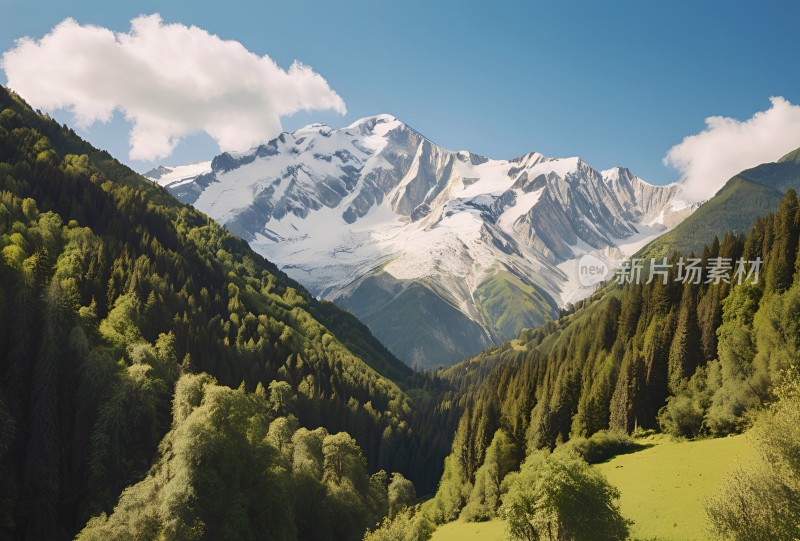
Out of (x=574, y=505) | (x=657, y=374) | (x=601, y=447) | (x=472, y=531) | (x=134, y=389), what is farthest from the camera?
(x=657, y=374)

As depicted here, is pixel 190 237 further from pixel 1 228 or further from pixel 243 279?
pixel 1 228

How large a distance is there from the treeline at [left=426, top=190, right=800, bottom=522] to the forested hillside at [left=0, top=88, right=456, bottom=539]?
27573 millimetres

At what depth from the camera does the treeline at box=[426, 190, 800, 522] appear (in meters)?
80.0

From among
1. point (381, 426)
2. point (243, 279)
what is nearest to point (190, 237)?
point (243, 279)

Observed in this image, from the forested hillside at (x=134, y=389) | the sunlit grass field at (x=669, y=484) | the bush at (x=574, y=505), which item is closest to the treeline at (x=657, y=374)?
the sunlit grass field at (x=669, y=484)

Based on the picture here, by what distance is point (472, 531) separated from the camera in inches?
3132

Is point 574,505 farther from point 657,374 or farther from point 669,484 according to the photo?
point 657,374

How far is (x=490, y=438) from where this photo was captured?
368 ft

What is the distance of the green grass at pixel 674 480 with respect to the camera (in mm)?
49475

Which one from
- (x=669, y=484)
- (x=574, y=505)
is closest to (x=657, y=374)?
(x=669, y=484)

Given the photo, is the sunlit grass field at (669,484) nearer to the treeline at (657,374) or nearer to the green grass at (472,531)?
the green grass at (472,531)

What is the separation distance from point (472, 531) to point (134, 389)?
5114 cm

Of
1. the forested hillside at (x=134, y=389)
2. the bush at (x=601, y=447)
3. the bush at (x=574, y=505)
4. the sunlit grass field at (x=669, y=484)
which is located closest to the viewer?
the bush at (x=574, y=505)

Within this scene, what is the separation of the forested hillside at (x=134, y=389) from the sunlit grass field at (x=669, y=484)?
26.5 m
